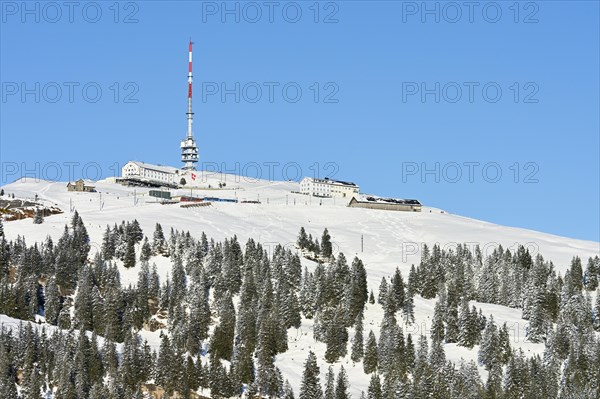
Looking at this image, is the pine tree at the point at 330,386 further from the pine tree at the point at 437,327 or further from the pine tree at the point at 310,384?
the pine tree at the point at 437,327

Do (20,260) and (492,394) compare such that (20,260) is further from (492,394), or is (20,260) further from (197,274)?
(492,394)

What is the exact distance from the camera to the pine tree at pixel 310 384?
160m

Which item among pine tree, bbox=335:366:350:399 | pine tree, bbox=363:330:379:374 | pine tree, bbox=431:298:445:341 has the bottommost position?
pine tree, bbox=335:366:350:399

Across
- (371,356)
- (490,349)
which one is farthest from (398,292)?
(490,349)

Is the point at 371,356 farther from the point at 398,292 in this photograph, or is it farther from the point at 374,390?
the point at 398,292

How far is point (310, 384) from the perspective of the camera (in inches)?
6309

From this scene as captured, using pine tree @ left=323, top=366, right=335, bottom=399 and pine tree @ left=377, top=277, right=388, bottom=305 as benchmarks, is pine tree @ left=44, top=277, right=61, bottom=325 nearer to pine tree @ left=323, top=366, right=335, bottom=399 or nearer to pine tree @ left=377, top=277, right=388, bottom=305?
pine tree @ left=323, top=366, right=335, bottom=399

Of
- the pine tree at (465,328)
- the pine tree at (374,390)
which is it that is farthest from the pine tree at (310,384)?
the pine tree at (465,328)

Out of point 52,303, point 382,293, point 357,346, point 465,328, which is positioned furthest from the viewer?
point 382,293

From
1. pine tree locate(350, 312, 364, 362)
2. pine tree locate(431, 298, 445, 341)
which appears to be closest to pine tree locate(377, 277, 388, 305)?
pine tree locate(431, 298, 445, 341)

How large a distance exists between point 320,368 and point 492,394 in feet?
96.9

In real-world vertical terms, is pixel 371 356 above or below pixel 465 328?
below

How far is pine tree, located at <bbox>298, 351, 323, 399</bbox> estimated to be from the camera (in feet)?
523

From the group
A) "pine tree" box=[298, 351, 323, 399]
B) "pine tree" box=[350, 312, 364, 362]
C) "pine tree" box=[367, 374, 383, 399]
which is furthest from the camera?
"pine tree" box=[350, 312, 364, 362]
